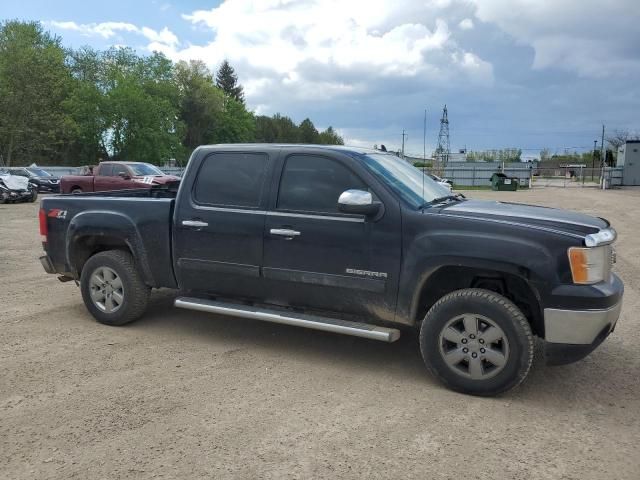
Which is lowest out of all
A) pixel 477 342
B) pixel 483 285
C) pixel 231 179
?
pixel 477 342

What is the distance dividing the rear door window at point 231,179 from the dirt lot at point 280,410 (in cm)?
135

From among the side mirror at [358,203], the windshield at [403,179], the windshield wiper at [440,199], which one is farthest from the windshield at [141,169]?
the side mirror at [358,203]

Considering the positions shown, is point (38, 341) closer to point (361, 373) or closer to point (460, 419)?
point (361, 373)

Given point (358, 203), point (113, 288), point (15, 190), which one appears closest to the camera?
point (358, 203)

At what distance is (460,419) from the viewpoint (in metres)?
3.77

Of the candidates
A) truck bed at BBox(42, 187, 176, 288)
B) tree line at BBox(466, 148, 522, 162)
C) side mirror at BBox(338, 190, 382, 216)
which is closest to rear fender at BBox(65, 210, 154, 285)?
truck bed at BBox(42, 187, 176, 288)

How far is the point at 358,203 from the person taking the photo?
14.1 feet

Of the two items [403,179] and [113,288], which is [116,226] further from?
[403,179]

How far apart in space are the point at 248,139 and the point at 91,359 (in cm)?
8927

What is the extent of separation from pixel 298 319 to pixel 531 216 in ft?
6.63

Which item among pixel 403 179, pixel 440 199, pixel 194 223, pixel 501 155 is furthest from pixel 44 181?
pixel 501 155

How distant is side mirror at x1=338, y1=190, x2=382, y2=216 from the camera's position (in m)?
4.29

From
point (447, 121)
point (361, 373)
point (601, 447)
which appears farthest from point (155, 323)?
point (601, 447)

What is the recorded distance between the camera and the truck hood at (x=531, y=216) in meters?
4.06
